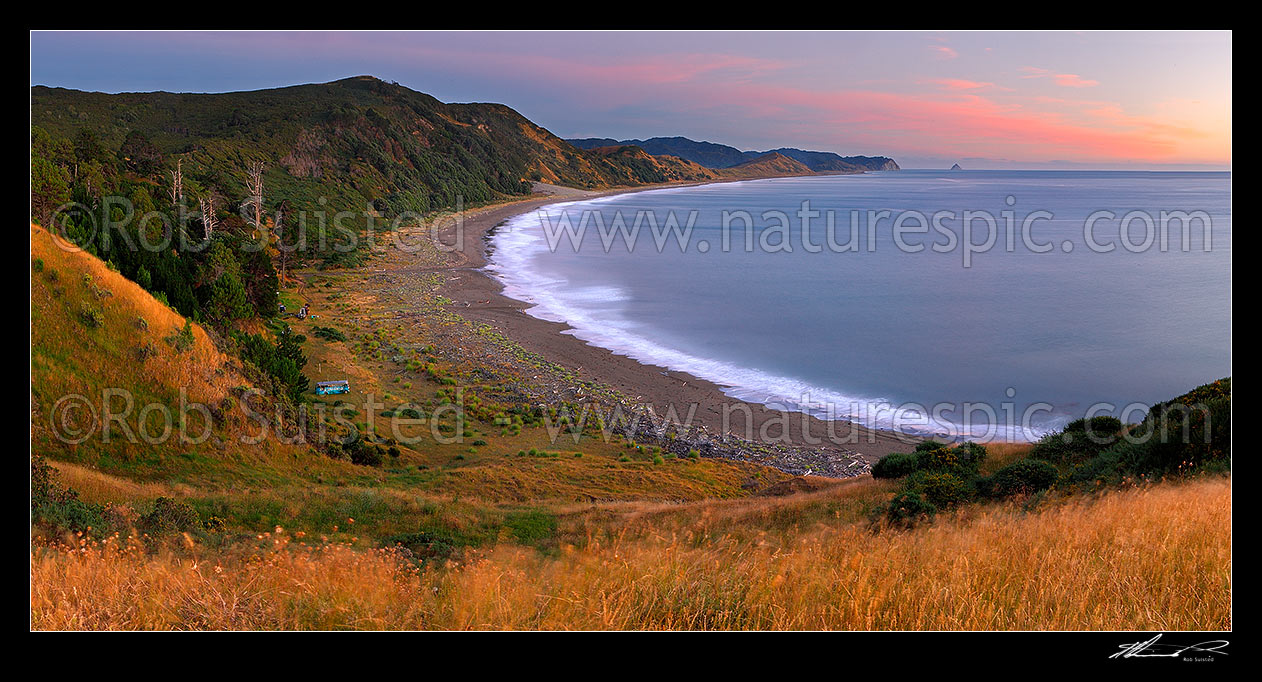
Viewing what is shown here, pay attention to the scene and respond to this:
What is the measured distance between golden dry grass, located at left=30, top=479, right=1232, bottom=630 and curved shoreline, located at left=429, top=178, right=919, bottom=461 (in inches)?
636

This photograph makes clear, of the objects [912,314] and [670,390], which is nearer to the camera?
[670,390]

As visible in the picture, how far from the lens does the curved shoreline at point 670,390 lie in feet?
71.7

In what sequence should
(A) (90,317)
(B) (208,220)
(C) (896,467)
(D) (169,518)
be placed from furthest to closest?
1. (B) (208,220)
2. (A) (90,317)
3. (C) (896,467)
4. (D) (169,518)

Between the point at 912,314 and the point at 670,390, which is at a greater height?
the point at 912,314

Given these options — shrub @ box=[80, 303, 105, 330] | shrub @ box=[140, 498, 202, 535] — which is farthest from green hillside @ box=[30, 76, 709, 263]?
shrub @ box=[140, 498, 202, 535]

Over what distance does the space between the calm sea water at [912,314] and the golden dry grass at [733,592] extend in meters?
19.3

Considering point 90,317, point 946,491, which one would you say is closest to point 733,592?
point 946,491

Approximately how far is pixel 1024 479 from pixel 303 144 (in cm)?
8855

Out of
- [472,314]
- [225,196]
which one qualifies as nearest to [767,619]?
[472,314]

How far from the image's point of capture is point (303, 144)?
84.6m

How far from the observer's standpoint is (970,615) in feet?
12.6

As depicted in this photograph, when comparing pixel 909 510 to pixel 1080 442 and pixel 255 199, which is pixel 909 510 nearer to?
pixel 1080 442

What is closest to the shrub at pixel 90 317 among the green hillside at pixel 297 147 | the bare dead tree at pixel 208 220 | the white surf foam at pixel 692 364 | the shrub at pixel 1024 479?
the green hillside at pixel 297 147

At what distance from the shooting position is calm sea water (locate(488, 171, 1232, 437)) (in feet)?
89.8
